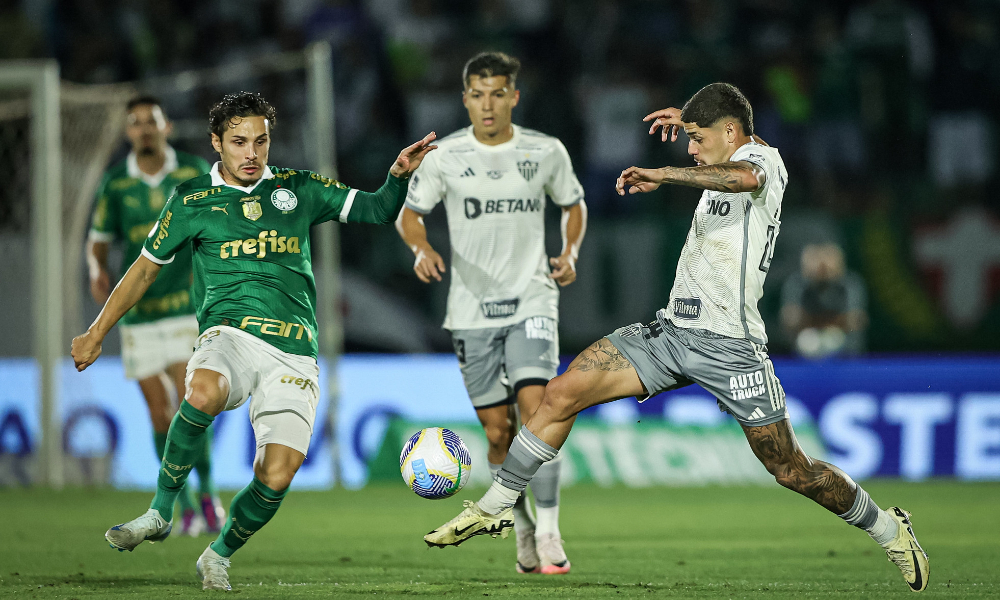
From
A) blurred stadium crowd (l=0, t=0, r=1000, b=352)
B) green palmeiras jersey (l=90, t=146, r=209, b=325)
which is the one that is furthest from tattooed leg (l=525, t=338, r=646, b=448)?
blurred stadium crowd (l=0, t=0, r=1000, b=352)

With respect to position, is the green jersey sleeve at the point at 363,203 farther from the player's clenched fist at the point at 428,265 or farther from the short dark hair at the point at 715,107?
the short dark hair at the point at 715,107

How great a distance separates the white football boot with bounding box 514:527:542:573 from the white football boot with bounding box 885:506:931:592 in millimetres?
1795

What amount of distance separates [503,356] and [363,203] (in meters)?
1.32

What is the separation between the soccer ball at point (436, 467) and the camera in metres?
5.98

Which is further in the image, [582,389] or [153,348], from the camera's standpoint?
[153,348]

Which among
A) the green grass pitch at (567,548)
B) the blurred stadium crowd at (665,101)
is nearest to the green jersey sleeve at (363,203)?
the green grass pitch at (567,548)

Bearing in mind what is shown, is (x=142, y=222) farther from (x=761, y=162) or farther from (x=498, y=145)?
(x=761, y=162)

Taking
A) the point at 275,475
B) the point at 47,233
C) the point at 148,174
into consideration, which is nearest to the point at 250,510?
the point at 275,475

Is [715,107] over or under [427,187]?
over

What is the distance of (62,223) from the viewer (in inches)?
480

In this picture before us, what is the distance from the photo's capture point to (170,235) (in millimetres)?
5824

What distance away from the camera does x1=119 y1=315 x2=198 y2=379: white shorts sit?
26.7 ft

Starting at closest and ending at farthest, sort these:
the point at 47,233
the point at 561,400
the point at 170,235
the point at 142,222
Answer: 1. the point at 561,400
2. the point at 170,235
3. the point at 142,222
4. the point at 47,233

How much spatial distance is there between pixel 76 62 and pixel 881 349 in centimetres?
1034
